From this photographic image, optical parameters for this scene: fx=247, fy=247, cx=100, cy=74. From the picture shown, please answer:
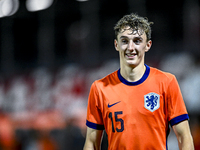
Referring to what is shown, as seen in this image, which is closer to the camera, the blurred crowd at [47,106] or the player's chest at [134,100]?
the player's chest at [134,100]

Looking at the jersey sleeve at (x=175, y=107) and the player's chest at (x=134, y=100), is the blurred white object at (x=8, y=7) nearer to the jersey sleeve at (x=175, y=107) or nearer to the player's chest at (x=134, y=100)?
the player's chest at (x=134, y=100)

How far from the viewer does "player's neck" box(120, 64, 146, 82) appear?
59.5 inches

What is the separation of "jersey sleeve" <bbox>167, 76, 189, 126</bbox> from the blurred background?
194 centimetres

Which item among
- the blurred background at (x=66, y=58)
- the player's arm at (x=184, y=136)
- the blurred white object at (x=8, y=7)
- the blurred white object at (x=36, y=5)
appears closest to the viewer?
the player's arm at (x=184, y=136)

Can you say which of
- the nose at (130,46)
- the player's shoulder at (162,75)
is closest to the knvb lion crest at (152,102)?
the player's shoulder at (162,75)

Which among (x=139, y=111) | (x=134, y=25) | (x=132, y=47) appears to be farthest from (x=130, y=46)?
(x=139, y=111)

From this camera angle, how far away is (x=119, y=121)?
4.73 feet

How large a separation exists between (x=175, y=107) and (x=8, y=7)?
4.27 metres

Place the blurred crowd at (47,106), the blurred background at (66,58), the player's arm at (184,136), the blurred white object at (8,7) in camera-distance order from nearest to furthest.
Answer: the player's arm at (184,136) → the blurred background at (66,58) → the blurred crowd at (47,106) → the blurred white object at (8,7)

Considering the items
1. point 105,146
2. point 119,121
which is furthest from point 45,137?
point 119,121

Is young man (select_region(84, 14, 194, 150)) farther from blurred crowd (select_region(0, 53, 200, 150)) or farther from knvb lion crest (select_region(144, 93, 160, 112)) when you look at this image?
blurred crowd (select_region(0, 53, 200, 150))

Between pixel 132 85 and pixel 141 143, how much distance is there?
13.7 inches

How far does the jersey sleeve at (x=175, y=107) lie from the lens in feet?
4.51

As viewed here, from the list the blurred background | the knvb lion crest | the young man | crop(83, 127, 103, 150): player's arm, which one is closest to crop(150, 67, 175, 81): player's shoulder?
the young man
